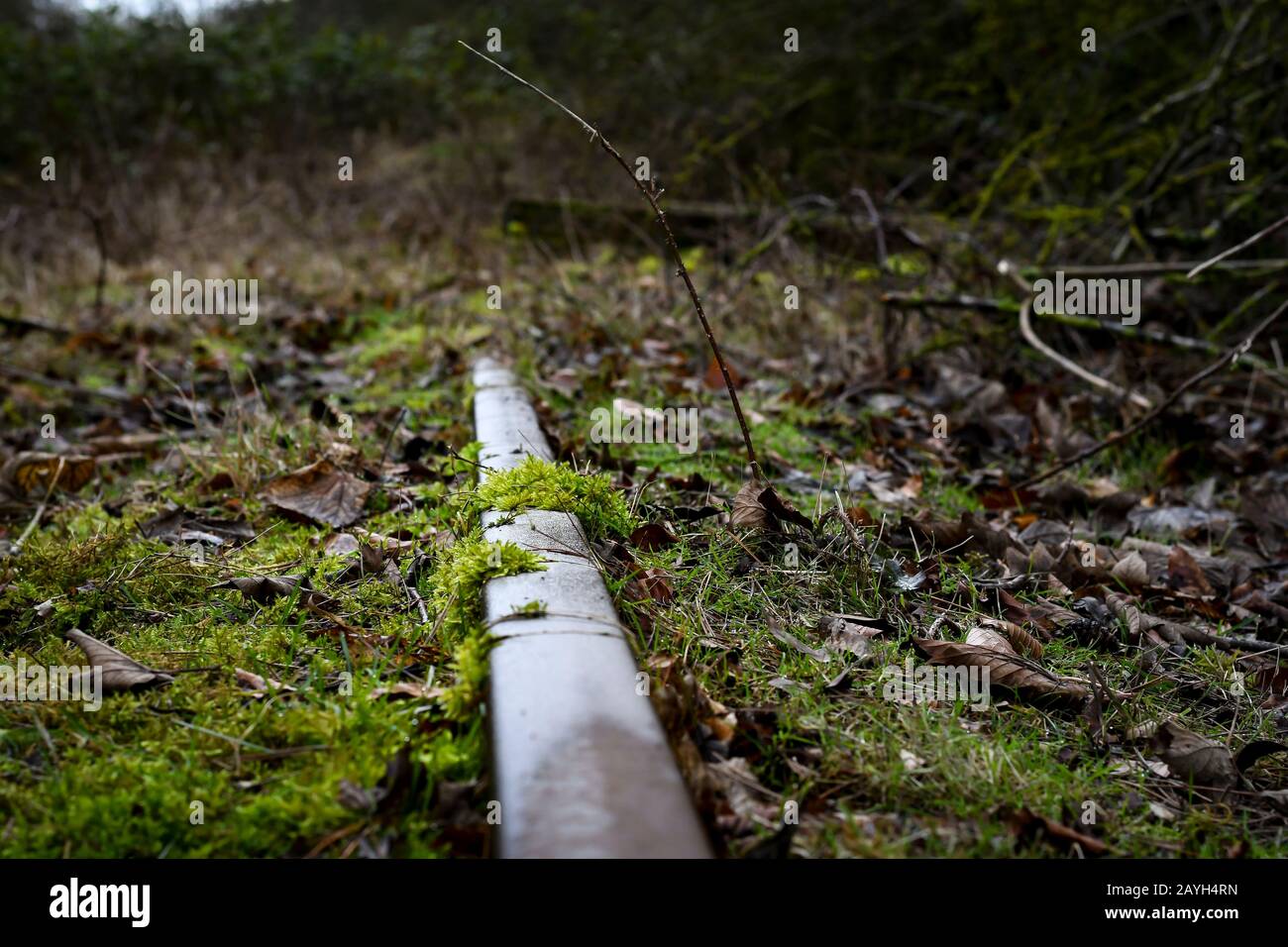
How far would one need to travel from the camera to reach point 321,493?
2.96 m

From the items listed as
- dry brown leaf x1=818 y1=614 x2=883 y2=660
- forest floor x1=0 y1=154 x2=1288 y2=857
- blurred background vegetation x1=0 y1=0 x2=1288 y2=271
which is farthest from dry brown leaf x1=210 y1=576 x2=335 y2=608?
blurred background vegetation x1=0 y1=0 x2=1288 y2=271

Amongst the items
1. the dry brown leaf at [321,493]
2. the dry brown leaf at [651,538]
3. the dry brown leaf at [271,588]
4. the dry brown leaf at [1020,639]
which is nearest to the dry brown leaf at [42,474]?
the dry brown leaf at [321,493]

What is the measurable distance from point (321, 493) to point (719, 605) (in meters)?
1.43

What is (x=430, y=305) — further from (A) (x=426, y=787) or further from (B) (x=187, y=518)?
(A) (x=426, y=787)

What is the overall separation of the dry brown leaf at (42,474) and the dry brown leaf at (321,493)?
0.87m

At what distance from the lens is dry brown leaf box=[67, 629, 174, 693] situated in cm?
185

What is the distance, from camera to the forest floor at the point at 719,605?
63.1 inches

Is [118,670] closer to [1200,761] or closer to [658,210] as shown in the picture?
[658,210]

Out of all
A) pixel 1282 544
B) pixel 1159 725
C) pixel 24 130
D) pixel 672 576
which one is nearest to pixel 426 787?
pixel 672 576

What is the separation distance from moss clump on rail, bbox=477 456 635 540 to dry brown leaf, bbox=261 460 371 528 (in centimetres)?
57

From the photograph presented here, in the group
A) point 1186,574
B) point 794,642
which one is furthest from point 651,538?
point 1186,574

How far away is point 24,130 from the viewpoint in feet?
35.0

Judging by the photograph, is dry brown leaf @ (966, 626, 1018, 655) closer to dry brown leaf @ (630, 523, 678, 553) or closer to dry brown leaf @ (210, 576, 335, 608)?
dry brown leaf @ (630, 523, 678, 553)
